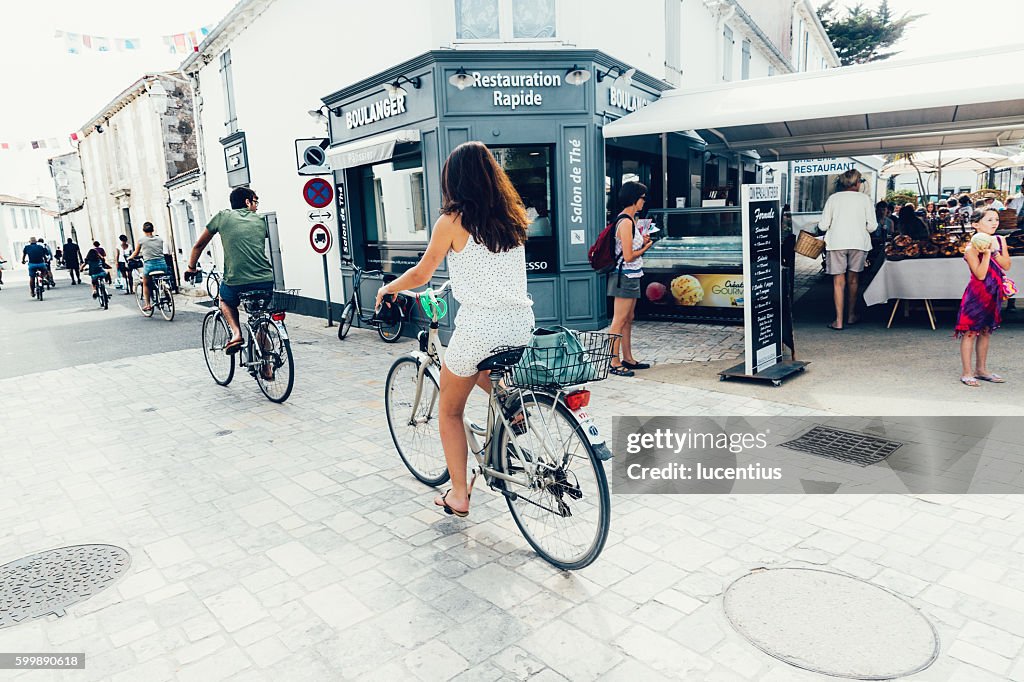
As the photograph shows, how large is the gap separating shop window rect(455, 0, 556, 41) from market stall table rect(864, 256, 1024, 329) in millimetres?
5593

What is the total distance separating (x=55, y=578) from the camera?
3.43m

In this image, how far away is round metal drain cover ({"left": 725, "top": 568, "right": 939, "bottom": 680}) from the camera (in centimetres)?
252

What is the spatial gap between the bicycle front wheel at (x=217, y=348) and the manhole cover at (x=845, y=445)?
18.5 feet

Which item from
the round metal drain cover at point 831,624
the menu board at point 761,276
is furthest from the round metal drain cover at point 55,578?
the menu board at point 761,276

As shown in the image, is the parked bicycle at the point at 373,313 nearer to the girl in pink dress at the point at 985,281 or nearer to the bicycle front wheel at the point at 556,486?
the bicycle front wheel at the point at 556,486

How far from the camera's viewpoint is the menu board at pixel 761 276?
6219mm

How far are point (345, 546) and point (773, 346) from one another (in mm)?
4849

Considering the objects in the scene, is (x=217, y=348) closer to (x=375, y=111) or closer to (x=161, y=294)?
(x=375, y=111)

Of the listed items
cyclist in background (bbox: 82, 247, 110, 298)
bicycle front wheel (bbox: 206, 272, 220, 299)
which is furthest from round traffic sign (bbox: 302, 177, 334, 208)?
cyclist in background (bbox: 82, 247, 110, 298)

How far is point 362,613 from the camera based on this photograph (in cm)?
299

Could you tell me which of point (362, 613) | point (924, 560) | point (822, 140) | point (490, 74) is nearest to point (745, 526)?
point (924, 560)

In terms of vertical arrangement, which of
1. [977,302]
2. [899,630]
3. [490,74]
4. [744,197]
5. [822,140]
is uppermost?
[490,74]

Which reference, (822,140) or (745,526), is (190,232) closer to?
(822,140)

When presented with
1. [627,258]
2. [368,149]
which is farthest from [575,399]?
[368,149]
